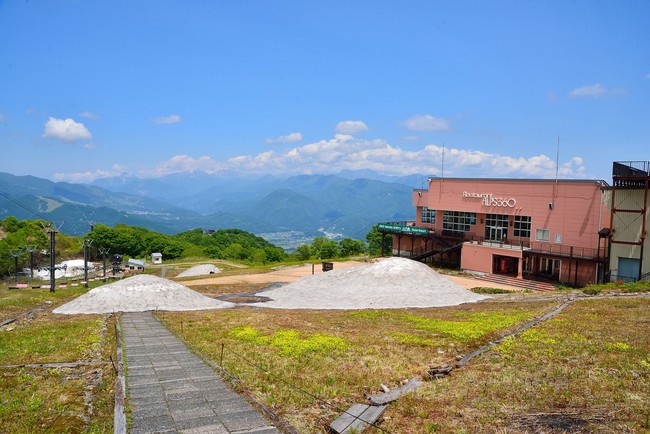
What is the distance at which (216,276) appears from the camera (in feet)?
180

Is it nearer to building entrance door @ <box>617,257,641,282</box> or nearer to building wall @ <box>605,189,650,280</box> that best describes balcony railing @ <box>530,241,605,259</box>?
building wall @ <box>605,189,650,280</box>

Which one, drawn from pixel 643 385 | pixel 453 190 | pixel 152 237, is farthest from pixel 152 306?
pixel 152 237

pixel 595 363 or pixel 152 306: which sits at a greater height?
pixel 595 363

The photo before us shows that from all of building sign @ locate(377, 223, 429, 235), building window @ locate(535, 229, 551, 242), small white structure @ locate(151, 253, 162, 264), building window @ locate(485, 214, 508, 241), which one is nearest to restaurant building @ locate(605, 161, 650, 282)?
building window @ locate(535, 229, 551, 242)

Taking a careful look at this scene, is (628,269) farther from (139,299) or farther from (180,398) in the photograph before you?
(180,398)

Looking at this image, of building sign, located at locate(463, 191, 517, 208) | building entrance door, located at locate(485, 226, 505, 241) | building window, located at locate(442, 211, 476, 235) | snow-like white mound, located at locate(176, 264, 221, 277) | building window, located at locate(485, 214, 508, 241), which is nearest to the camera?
building sign, located at locate(463, 191, 517, 208)

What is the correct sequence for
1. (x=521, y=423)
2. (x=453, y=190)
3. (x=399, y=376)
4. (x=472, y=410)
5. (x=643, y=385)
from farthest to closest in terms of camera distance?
1. (x=453, y=190)
2. (x=399, y=376)
3. (x=643, y=385)
4. (x=472, y=410)
5. (x=521, y=423)

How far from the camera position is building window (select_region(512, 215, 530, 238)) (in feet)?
152

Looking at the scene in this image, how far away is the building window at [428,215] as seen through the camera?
59003 millimetres

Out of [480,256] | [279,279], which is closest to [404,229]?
[480,256]

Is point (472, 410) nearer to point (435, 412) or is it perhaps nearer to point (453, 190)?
point (435, 412)

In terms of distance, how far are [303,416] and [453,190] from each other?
46351 mm

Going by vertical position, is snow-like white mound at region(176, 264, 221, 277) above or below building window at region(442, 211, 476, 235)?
below

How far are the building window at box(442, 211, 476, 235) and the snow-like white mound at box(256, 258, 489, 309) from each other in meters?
18.8
